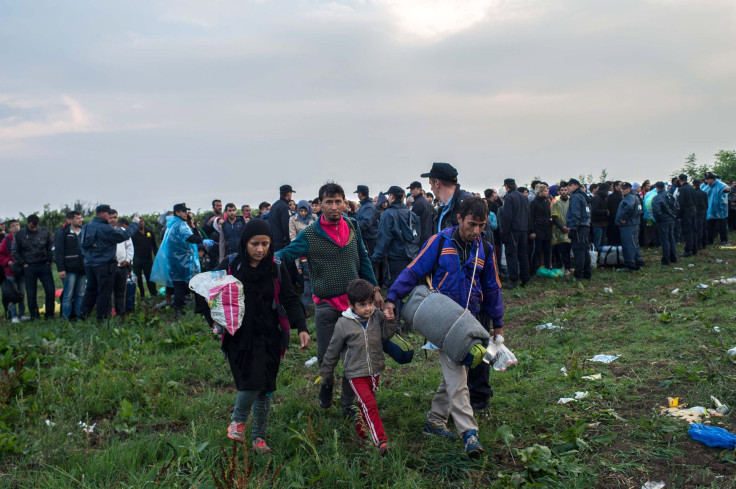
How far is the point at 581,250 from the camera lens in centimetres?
1215

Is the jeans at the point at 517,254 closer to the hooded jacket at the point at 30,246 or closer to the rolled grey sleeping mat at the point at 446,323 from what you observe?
the rolled grey sleeping mat at the point at 446,323

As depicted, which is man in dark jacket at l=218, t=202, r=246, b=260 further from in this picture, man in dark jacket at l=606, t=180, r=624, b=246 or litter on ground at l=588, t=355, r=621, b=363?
man in dark jacket at l=606, t=180, r=624, b=246

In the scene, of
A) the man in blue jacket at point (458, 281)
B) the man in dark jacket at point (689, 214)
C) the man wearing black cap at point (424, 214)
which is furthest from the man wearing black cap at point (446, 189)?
the man in dark jacket at point (689, 214)

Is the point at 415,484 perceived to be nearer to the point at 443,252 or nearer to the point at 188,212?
the point at 443,252

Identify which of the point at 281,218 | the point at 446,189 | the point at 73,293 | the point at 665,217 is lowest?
the point at 73,293

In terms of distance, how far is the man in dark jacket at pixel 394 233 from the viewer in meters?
9.33

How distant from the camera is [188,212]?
10.9 meters

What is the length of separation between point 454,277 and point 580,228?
343 inches

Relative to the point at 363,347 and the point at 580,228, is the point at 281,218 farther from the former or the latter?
the point at 363,347

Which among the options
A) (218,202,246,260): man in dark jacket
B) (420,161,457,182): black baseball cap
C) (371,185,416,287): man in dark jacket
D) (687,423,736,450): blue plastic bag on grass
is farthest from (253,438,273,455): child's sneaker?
(218,202,246,260): man in dark jacket

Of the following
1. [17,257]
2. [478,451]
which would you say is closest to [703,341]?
Answer: [478,451]

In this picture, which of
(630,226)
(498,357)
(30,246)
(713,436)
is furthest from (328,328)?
(630,226)

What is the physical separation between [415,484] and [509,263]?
29.2ft

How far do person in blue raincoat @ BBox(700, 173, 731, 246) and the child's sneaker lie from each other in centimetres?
1731
